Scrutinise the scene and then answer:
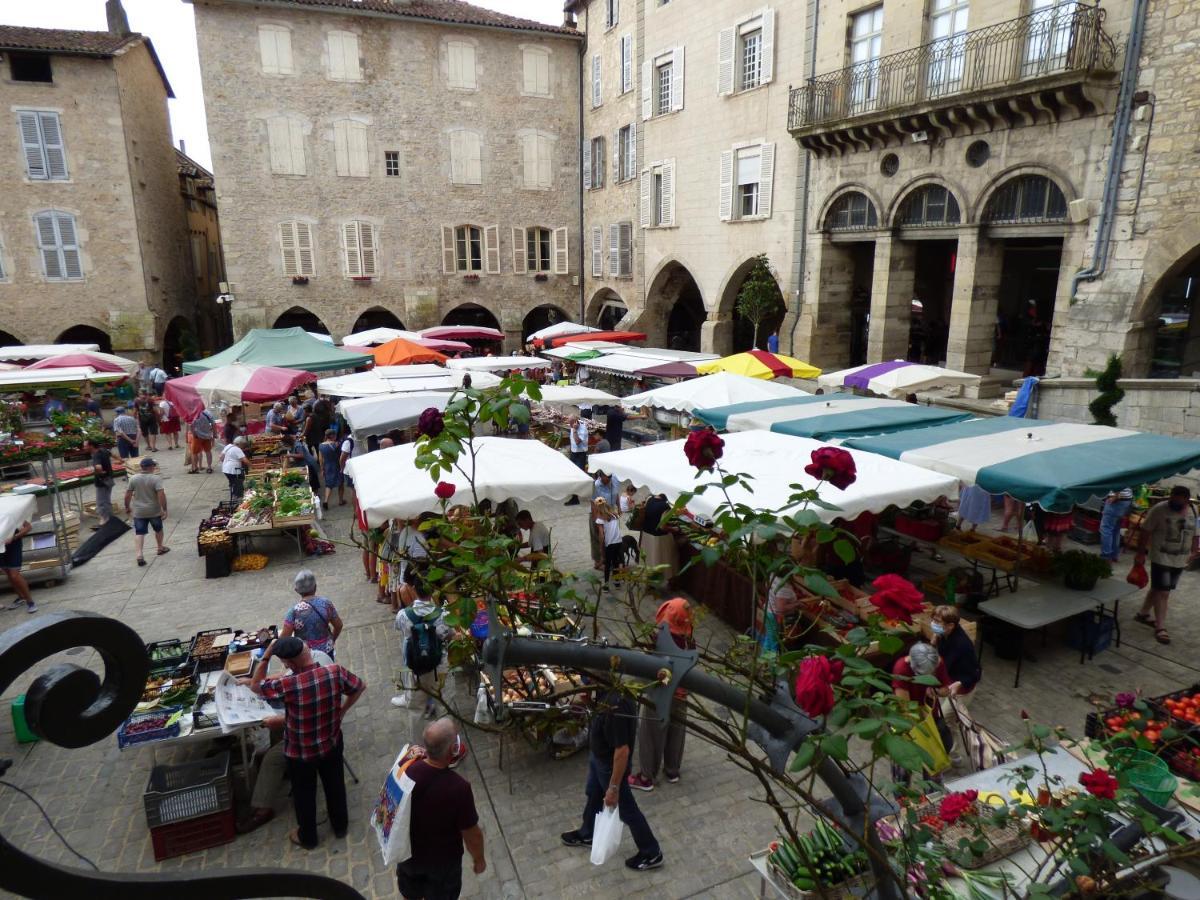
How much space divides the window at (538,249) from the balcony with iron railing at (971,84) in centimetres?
1407

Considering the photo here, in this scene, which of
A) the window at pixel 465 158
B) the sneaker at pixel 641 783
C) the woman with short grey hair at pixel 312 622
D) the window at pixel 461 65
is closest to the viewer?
the sneaker at pixel 641 783

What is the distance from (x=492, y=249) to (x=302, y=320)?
847 cm

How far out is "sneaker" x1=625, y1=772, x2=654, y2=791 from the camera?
5570 millimetres

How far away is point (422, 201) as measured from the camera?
29.2 meters

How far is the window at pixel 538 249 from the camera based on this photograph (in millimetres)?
31220

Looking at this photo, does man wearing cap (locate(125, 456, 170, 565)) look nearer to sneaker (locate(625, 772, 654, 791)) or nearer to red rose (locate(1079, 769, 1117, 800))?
sneaker (locate(625, 772, 654, 791))

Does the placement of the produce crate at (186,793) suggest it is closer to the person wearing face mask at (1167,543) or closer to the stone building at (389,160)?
the person wearing face mask at (1167,543)

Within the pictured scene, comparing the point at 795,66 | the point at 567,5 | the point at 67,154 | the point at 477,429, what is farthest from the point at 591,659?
the point at 567,5

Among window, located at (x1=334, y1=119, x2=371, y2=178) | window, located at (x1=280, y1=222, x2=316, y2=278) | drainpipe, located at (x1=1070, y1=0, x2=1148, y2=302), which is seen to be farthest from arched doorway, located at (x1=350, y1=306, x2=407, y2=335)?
drainpipe, located at (x1=1070, y1=0, x2=1148, y2=302)

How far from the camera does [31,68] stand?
2450cm

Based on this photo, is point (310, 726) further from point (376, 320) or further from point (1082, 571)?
point (376, 320)

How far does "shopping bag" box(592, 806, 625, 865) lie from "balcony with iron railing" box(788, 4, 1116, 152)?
14549 mm

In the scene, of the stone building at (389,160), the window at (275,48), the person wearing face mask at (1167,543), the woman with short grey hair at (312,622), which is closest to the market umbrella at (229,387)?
the woman with short grey hair at (312,622)

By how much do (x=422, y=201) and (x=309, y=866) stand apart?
27.8 meters
